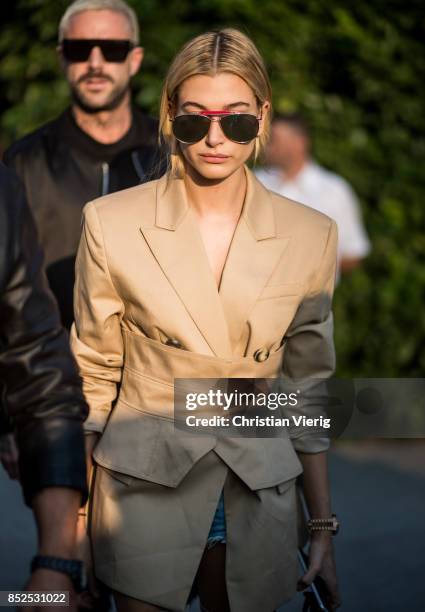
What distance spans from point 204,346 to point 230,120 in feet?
1.94

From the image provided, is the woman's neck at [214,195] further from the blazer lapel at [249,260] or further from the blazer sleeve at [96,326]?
the blazer sleeve at [96,326]

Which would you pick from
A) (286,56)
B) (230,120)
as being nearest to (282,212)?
(230,120)

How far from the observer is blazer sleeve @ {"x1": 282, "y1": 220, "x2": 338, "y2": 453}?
11.3 ft

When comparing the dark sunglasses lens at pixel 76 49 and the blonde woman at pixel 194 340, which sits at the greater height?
the dark sunglasses lens at pixel 76 49

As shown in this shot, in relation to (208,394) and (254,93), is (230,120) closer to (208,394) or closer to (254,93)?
(254,93)

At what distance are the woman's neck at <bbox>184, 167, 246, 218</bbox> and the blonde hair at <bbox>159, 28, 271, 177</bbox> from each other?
69 mm

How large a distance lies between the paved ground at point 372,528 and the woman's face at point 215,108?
8.21ft

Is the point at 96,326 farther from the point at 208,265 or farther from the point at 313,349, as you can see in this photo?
the point at 313,349

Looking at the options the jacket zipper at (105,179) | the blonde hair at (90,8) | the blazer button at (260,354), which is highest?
the blonde hair at (90,8)

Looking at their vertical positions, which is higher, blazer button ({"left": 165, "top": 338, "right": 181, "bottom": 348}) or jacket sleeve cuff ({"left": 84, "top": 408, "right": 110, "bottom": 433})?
blazer button ({"left": 165, "top": 338, "right": 181, "bottom": 348})

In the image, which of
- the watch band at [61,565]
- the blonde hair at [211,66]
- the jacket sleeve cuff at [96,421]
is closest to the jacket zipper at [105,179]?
the blonde hair at [211,66]

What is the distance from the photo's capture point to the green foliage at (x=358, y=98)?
306 inches

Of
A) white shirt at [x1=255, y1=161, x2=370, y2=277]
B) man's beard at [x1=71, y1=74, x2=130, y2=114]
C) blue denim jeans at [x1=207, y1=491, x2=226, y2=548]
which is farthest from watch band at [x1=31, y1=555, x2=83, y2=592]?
white shirt at [x1=255, y1=161, x2=370, y2=277]

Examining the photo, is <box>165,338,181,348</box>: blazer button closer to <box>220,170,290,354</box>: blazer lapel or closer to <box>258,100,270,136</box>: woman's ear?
<box>220,170,290,354</box>: blazer lapel
